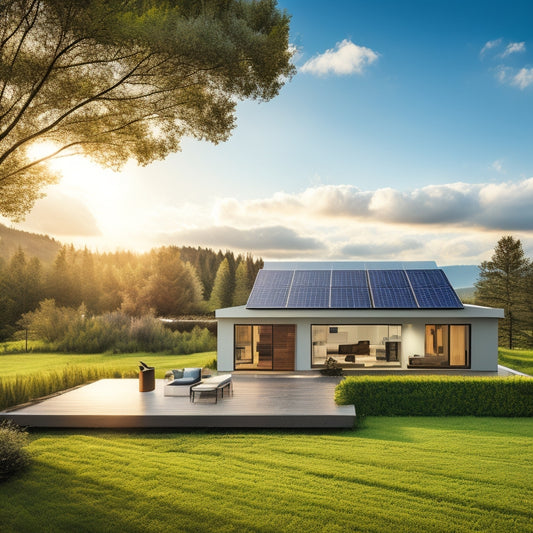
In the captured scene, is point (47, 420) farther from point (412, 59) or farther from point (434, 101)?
point (434, 101)

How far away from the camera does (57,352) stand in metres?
24.7

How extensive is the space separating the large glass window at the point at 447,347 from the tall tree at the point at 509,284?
17.5 m

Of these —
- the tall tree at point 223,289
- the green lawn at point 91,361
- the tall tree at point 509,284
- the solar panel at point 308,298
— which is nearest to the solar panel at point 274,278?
the solar panel at point 308,298

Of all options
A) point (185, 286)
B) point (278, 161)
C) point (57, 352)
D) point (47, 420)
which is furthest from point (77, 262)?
point (47, 420)

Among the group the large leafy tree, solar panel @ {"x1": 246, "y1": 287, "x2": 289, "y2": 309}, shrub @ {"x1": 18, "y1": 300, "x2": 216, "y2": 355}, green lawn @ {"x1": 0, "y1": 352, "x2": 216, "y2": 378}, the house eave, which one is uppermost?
the large leafy tree

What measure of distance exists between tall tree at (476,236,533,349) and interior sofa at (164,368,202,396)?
1171 inches

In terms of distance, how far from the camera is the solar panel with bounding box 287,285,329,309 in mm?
15688

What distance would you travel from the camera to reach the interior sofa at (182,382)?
39.4 feet

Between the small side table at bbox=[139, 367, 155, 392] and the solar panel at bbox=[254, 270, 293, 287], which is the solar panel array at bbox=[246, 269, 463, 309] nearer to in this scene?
the solar panel at bbox=[254, 270, 293, 287]

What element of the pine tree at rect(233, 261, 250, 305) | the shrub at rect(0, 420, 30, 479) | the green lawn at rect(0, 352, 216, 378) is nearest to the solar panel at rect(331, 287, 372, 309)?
the green lawn at rect(0, 352, 216, 378)

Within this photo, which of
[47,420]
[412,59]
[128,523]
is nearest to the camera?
[128,523]

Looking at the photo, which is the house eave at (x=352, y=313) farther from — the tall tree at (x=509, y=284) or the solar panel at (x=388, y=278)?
the tall tree at (x=509, y=284)

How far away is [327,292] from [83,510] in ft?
39.5

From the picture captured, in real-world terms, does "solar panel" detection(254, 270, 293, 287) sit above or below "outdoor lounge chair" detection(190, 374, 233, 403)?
above
